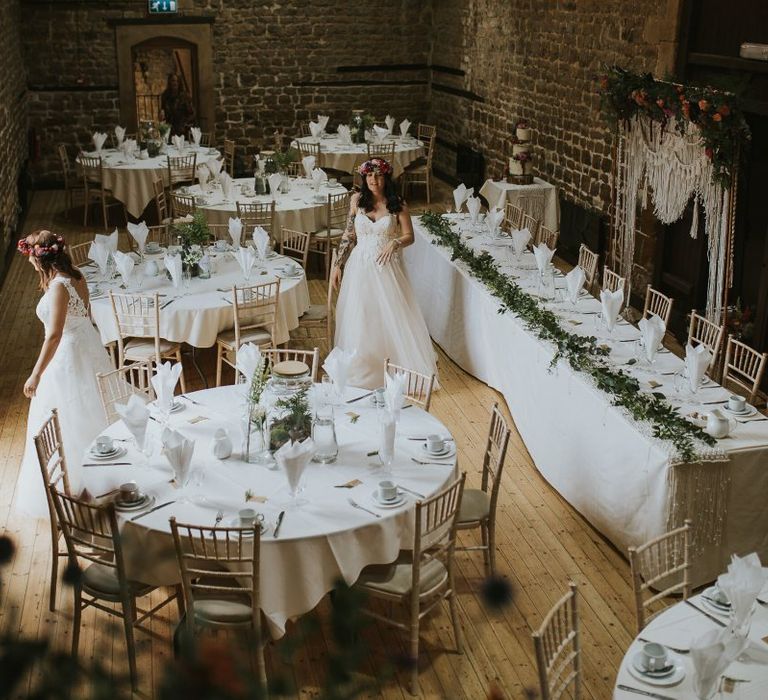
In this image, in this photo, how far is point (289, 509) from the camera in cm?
418

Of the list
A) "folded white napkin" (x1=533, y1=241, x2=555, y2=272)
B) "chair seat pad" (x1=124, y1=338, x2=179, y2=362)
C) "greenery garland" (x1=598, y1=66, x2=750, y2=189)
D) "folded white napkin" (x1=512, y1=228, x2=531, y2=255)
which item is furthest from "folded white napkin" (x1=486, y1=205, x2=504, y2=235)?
"chair seat pad" (x1=124, y1=338, x2=179, y2=362)

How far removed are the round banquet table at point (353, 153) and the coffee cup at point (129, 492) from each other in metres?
8.78

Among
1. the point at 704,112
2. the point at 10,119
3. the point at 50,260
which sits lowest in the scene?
the point at 50,260

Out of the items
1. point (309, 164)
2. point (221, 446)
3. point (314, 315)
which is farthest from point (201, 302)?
point (309, 164)

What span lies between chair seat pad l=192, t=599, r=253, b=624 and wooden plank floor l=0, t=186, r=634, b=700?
276 mm

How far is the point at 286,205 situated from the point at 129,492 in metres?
5.96

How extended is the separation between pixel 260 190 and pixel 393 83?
5833 millimetres

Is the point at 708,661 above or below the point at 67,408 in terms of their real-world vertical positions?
above

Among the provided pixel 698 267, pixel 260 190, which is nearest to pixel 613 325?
pixel 698 267

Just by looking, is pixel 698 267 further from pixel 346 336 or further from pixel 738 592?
pixel 738 592

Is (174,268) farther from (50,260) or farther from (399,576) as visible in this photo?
(399,576)

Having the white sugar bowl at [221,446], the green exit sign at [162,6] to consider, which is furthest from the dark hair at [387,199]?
the green exit sign at [162,6]

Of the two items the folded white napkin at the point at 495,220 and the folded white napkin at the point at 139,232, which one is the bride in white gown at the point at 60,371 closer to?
the folded white napkin at the point at 139,232

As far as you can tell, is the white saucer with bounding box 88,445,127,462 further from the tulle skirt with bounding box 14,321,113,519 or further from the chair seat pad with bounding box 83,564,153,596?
the tulle skirt with bounding box 14,321,113,519
